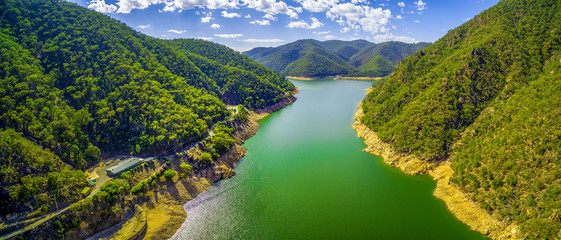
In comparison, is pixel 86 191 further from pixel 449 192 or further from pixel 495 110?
pixel 495 110

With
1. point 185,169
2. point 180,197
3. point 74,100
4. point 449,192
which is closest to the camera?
point 449,192

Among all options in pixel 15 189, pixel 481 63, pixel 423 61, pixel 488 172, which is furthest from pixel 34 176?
pixel 423 61

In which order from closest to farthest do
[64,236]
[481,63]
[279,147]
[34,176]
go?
1. [64,236]
2. [34,176]
3. [481,63]
4. [279,147]

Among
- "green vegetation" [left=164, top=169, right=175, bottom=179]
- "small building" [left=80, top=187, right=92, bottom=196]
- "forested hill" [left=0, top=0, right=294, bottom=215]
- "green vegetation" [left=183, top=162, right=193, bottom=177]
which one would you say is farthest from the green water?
"forested hill" [left=0, top=0, right=294, bottom=215]

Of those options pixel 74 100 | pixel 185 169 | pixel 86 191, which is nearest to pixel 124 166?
pixel 86 191

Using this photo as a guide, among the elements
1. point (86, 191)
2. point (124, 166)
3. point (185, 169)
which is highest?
point (124, 166)

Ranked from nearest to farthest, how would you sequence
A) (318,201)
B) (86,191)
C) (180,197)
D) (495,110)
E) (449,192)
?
(86,191) → (449,192) → (318,201) → (180,197) → (495,110)

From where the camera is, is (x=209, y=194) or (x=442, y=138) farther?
(x=442, y=138)

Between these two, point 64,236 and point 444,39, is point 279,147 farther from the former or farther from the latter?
point 444,39
